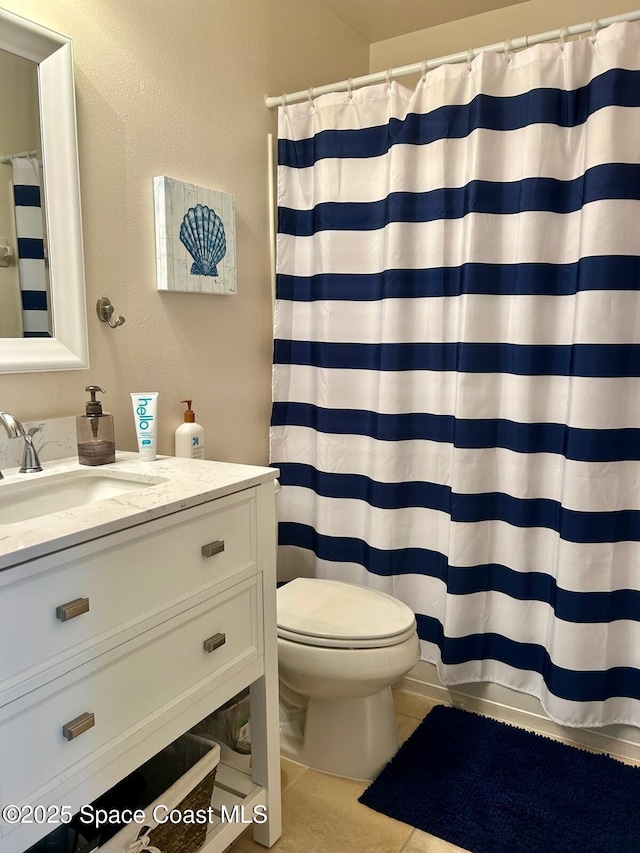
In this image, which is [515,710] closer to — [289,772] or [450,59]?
[289,772]

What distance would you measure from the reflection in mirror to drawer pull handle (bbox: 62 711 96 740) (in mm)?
800

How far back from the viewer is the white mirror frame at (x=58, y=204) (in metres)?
1.37

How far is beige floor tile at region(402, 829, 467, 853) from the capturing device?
4.86 ft

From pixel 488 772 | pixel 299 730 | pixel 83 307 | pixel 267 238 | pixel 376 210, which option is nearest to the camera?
pixel 83 307

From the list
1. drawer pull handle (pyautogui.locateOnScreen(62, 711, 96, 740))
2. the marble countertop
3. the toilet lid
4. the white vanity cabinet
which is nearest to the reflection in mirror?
the marble countertop

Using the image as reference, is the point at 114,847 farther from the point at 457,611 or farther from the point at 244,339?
the point at 244,339

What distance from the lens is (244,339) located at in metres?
2.04

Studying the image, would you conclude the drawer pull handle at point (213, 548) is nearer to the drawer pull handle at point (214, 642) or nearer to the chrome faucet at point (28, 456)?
the drawer pull handle at point (214, 642)

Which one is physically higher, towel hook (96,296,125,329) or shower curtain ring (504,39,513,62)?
shower curtain ring (504,39,513,62)

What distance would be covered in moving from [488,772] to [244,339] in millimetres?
1411

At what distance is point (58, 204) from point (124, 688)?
103 centimetres

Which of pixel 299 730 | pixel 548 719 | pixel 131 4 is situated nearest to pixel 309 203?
pixel 131 4

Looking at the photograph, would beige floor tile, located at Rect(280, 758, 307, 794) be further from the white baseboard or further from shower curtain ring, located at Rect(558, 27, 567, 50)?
shower curtain ring, located at Rect(558, 27, 567, 50)

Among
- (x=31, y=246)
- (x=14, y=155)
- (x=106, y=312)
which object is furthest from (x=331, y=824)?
(x=14, y=155)
